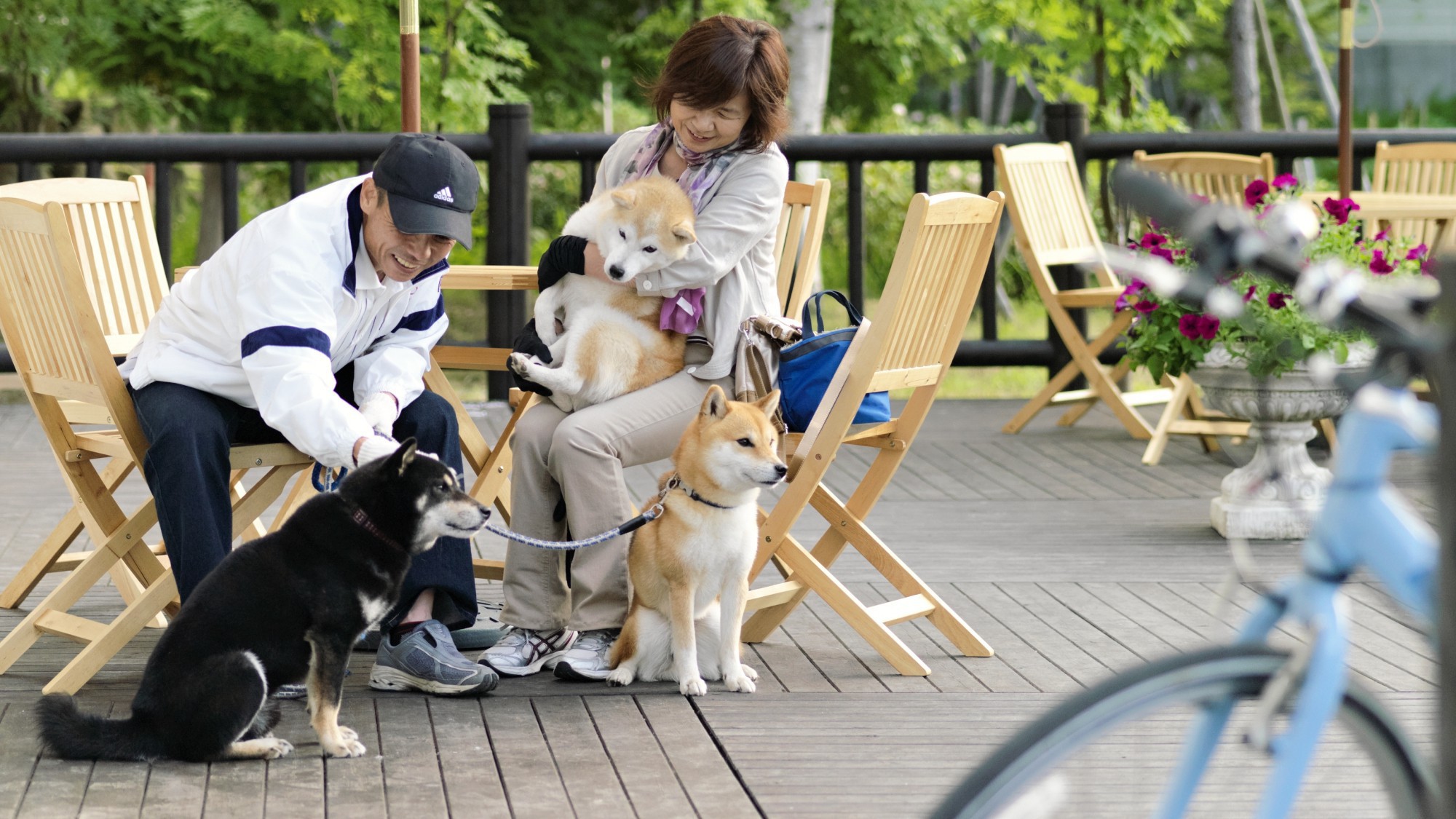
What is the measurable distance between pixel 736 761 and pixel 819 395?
37.8 inches

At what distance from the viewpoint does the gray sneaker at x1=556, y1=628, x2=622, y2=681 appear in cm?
331

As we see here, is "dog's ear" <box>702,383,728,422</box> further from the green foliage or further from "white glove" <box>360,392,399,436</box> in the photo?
the green foliage

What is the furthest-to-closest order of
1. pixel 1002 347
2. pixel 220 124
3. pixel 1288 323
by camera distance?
pixel 220 124 → pixel 1002 347 → pixel 1288 323

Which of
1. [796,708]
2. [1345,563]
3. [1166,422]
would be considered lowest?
[1166,422]

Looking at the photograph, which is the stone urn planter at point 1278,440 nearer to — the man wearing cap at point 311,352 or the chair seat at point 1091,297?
the chair seat at point 1091,297

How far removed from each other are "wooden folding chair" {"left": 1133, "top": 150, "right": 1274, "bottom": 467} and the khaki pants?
3.15 m

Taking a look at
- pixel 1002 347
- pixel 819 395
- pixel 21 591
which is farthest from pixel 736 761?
pixel 1002 347

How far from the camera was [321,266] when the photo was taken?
3010 millimetres

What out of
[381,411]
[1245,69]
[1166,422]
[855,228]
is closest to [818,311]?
[381,411]

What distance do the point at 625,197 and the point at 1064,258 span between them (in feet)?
11.7

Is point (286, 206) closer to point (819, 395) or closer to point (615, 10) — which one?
point (819, 395)

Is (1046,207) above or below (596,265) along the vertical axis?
below

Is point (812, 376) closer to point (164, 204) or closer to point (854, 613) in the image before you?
point (854, 613)

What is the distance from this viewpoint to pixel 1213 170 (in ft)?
22.4
